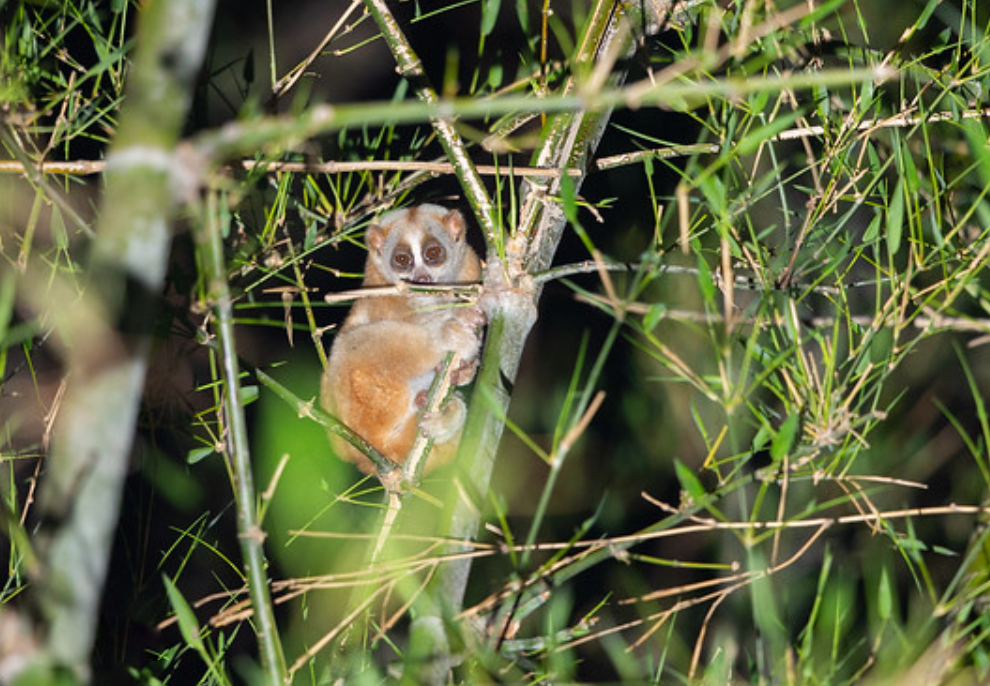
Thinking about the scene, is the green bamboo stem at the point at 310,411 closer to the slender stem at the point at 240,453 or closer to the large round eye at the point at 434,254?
the slender stem at the point at 240,453

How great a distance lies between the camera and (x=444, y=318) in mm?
2719

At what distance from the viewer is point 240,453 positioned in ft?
4.24

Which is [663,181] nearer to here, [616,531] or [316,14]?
[616,531]

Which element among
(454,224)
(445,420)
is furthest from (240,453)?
(454,224)

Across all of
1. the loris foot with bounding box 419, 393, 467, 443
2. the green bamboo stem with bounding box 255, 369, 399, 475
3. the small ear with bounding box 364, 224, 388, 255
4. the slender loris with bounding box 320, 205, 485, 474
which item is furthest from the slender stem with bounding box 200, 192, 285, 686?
the small ear with bounding box 364, 224, 388, 255

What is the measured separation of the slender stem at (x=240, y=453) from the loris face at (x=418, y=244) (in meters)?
1.89

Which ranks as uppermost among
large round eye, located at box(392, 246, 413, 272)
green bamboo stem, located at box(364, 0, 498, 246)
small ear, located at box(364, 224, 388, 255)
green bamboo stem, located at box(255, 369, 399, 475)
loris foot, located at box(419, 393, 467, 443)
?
green bamboo stem, located at box(364, 0, 498, 246)

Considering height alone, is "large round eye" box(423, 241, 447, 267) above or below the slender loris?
above

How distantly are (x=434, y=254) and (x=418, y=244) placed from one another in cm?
6

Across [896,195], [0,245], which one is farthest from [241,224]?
[896,195]

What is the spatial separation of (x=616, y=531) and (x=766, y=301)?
2348mm

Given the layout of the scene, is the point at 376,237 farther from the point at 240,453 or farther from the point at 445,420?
the point at 240,453

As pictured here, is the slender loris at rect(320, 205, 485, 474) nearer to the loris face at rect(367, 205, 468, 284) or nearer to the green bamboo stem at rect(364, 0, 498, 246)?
the loris face at rect(367, 205, 468, 284)

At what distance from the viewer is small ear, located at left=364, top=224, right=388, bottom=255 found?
314 centimetres
